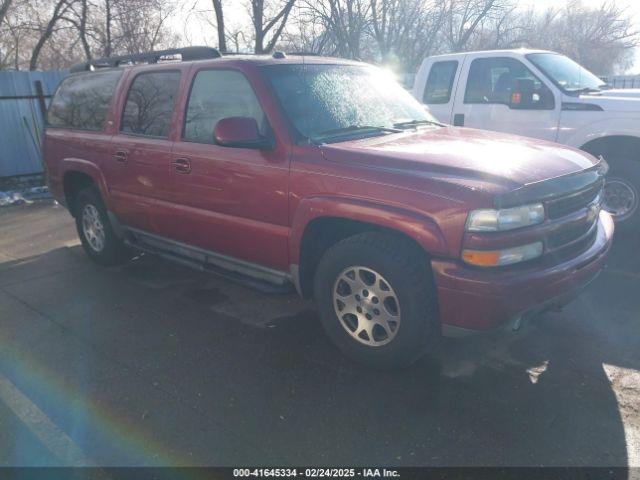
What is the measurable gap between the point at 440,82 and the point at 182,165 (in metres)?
4.31

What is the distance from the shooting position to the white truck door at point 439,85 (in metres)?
6.86

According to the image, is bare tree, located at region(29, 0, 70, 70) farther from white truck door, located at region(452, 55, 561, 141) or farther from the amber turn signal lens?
the amber turn signal lens

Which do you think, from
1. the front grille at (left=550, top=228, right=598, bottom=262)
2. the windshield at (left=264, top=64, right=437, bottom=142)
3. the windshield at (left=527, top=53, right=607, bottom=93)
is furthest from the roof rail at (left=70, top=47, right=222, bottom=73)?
the windshield at (left=527, top=53, right=607, bottom=93)

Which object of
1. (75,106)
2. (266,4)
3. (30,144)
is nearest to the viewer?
(75,106)

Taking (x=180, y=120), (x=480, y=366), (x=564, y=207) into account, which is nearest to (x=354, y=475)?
(x=480, y=366)

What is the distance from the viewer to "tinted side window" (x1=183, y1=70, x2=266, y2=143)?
3.71 meters

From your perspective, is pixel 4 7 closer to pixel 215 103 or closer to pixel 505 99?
pixel 215 103

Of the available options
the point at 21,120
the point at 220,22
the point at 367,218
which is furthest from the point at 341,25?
the point at 367,218

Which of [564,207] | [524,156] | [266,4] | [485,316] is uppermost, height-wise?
[266,4]

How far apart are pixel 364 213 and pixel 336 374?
3.52ft

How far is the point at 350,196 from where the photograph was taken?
10.1 feet

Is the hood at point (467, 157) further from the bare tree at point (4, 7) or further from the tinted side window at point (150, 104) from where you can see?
the bare tree at point (4, 7)

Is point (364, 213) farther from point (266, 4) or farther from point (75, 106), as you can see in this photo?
point (266, 4)

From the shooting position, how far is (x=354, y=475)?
2.47 m
